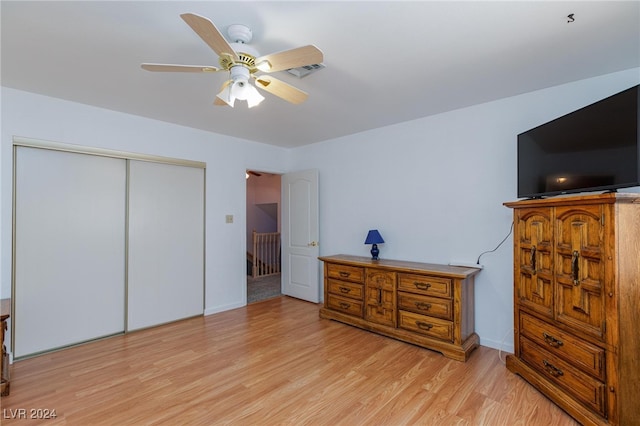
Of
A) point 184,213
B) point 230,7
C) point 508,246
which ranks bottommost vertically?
point 508,246

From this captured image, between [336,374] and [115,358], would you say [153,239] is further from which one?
[336,374]

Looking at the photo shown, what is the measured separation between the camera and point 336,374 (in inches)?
98.7

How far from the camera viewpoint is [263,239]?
6906 mm

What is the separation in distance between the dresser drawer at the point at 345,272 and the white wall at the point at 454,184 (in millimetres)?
510

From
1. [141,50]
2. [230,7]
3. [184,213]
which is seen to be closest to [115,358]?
[184,213]

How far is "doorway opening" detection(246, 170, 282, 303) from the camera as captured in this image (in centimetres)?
565

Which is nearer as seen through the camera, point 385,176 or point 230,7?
point 230,7

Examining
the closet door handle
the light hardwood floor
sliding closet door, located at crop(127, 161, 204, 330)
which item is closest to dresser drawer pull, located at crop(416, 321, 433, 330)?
the light hardwood floor

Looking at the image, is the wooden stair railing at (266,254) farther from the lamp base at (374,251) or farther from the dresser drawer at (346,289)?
the lamp base at (374,251)

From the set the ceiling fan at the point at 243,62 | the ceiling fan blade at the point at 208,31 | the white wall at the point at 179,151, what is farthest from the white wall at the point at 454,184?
the ceiling fan blade at the point at 208,31

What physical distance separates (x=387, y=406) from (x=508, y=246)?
1887 millimetres

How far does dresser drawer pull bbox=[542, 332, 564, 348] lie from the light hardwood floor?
40cm

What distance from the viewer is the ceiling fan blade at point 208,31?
131 centimetres

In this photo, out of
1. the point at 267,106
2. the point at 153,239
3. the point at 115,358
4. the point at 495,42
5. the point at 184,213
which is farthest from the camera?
the point at 184,213
